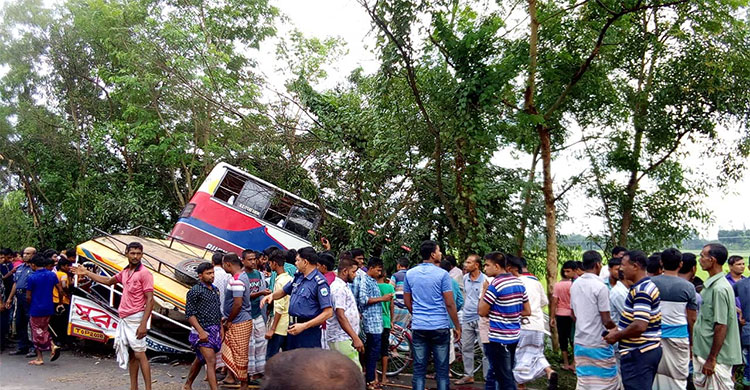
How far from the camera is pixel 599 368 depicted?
5.23 metres

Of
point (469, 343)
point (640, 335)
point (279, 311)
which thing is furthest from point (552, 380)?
point (279, 311)

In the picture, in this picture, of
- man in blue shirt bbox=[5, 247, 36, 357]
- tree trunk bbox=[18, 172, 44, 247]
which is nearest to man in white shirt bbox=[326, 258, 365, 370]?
man in blue shirt bbox=[5, 247, 36, 357]

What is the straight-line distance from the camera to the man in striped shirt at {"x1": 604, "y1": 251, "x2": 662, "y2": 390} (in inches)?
172

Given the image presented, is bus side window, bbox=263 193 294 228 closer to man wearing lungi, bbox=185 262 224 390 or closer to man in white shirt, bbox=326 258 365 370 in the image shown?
man in white shirt, bbox=326 258 365 370

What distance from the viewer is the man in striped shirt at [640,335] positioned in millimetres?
4359

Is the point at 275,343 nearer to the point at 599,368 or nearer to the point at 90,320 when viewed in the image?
the point at 90,320

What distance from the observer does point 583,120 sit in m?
10.4

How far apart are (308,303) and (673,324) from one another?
348cm

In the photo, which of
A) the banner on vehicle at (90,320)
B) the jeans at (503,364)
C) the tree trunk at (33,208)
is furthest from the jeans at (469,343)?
the tree trunk at (33,208)

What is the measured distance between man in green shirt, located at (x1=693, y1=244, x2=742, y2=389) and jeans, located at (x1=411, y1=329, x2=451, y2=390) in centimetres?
258

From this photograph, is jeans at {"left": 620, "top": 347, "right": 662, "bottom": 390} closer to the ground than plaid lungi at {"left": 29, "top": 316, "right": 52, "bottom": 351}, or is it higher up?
higher up

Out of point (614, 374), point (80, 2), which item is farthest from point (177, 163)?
point (614, 374)

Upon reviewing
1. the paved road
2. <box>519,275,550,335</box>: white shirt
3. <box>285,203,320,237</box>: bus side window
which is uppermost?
<box>285,203,320,237</box>: bus side window

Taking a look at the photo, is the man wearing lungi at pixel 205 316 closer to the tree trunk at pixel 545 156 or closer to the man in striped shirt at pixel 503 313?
the man in striped shirt at pixel 503 313
